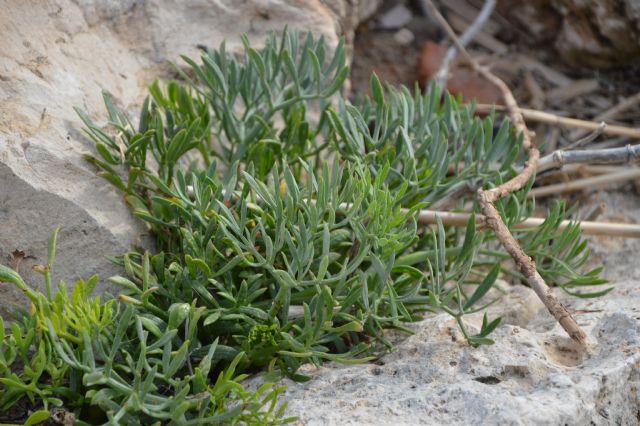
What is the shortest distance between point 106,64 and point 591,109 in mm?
2111

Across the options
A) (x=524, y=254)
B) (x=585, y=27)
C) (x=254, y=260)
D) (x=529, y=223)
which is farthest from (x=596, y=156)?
(x=585, y=27)

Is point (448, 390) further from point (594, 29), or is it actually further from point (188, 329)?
point (594, 29)

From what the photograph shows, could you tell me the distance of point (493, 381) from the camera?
1.79m

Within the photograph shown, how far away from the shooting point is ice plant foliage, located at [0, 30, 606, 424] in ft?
5.43

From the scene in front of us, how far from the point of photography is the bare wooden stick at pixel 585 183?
2963mm

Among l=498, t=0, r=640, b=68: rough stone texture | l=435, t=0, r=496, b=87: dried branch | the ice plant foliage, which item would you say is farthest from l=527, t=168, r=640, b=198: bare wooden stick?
l=435, t=0, r=496, b=87: dried branch

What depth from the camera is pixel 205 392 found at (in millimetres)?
1709

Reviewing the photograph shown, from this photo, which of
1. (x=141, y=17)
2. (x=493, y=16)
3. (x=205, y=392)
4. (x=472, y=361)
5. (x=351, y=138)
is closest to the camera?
(x=205, y=392)

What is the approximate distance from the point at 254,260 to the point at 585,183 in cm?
155

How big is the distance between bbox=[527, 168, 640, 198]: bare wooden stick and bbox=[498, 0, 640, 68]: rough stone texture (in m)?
0.66

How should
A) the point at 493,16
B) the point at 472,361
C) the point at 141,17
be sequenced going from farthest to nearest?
the point at 493,16
the point at 141,17
the point at 472,361

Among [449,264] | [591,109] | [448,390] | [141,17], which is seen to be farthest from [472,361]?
[591,109]

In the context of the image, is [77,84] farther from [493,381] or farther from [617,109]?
[617,109]

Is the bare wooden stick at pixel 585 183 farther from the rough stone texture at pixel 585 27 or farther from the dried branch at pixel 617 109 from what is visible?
the rough stone texture at pixel 585 27
